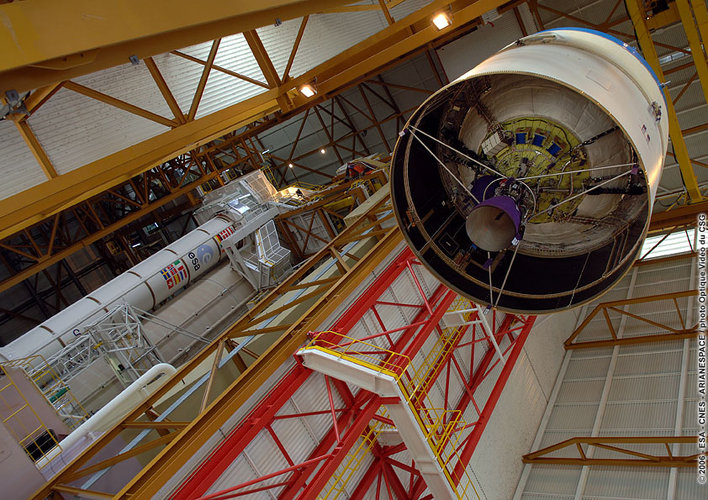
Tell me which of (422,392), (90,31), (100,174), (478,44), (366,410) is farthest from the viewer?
(478,44)

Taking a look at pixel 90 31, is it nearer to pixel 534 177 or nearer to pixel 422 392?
pixel 534 177

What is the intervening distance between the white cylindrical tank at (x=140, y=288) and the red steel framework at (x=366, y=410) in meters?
8.77

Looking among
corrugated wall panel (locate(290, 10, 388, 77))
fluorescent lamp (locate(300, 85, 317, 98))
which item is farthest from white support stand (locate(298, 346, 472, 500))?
corrugated wall panel (locate(290, 10, 388, 77))

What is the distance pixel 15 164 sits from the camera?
725 cm

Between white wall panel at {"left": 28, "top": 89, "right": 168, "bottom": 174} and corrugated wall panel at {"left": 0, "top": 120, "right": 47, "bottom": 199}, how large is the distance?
285mm

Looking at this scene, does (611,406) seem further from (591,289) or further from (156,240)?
(156,240)

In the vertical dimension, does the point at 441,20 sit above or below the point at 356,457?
above

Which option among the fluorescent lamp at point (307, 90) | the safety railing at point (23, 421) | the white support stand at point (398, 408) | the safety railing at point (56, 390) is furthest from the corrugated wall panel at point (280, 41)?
the safety railing at point (56, 390)

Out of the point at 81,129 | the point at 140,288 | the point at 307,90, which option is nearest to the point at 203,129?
the point at 81,129

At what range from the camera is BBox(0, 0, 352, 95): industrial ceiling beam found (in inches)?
140

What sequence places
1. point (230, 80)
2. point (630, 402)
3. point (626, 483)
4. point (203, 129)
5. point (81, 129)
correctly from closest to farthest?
point (81, 129) < point (203, 129) < point (230, 80) < point (626, 483) < point (630, 402)

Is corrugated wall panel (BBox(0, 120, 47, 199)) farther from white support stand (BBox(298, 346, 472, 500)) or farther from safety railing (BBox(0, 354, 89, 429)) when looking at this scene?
safety railing (BBox(0, 354, 89, 429))

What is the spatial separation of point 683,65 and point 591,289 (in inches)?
622

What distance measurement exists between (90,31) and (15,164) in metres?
4.64
